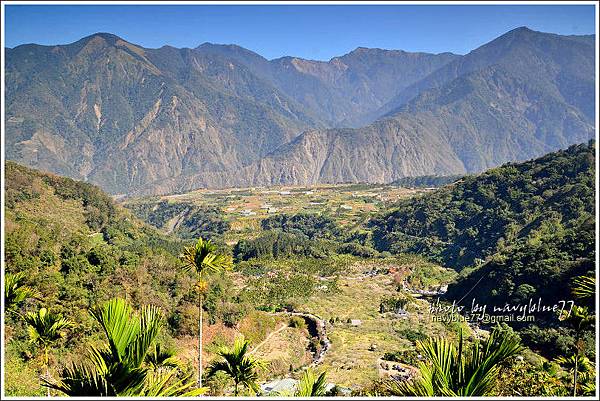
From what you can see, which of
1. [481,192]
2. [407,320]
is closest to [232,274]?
[407,320]

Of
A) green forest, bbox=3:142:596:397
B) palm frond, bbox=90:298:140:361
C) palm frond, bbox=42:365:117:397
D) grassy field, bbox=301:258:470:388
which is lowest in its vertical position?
grassy field, bbox=301:258:470:388

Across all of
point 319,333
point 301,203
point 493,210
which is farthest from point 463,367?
point 301,203

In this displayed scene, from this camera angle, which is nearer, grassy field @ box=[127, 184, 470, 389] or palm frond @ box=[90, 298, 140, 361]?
palm frond @ box=[90, 298, 140, 361]

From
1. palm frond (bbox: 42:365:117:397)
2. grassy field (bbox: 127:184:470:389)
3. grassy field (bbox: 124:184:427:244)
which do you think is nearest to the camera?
palm frond (bbox: 42:365:117:397)

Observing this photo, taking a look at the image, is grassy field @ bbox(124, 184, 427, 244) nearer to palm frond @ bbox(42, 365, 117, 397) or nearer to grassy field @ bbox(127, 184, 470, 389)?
grassy field @ bbox(127, 184, 470, 389)

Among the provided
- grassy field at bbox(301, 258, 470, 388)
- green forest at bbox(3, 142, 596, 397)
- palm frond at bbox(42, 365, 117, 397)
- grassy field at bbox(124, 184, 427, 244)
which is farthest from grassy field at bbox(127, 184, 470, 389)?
grassy field at bbox(124, 184, 427, 244)
